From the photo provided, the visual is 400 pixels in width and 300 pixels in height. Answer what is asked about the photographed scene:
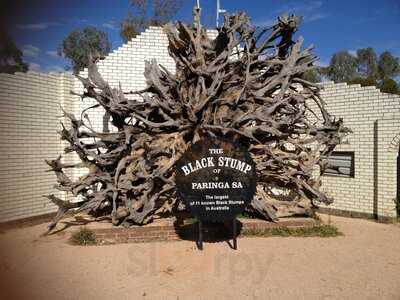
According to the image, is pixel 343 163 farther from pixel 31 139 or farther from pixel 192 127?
pixel 31 139

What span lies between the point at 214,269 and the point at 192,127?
12.1 feet

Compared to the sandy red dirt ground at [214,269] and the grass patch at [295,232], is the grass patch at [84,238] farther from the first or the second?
the grass patch at [295,232]

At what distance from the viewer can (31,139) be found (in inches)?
422

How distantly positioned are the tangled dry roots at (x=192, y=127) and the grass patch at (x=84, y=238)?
65cm

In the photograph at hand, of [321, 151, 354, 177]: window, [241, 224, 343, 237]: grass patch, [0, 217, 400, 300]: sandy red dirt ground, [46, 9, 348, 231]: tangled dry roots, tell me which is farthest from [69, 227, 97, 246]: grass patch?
[321, 151, 354, 177]: window

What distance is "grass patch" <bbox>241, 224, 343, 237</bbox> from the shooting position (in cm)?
883

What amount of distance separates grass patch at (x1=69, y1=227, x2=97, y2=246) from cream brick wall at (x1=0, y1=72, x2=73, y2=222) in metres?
2.63

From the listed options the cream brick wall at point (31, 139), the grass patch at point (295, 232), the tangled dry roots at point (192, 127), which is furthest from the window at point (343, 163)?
the cream brick wall at point (31, 139)

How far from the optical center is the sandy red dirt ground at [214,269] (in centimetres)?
560

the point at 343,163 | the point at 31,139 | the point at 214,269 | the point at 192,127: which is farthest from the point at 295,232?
the point at 31,139

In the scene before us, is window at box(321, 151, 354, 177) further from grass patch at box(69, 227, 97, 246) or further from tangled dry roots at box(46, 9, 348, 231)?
grass patch at box(69, 227, 97, 246)

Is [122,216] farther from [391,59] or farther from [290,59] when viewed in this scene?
[391,59]

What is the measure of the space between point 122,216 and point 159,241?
40.3 inches

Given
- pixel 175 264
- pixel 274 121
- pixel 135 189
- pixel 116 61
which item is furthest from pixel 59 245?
pixel 116 61
